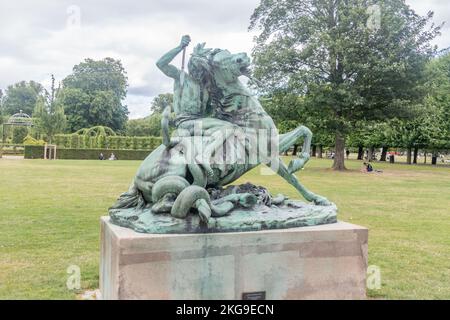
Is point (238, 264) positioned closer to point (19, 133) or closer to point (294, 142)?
point (294, 142)

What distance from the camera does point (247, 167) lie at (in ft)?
16.2

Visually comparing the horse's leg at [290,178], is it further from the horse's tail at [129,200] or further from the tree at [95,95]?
the tree at [95,95]

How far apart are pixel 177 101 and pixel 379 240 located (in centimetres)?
582

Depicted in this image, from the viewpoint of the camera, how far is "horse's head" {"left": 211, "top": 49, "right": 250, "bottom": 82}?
4.80 meters

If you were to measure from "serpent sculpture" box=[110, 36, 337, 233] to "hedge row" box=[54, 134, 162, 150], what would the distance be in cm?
4240

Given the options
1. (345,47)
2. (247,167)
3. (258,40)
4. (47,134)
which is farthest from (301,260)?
(47,134)

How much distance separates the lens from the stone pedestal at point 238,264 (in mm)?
3881

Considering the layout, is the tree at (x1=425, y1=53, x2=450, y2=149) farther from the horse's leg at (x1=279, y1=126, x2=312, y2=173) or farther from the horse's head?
the horse's head

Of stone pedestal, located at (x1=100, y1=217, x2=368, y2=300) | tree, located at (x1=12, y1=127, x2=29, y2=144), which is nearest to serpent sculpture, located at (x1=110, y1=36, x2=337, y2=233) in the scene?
stone pedestal, located at (x1=100, y1=217, x2=368, y2=300)

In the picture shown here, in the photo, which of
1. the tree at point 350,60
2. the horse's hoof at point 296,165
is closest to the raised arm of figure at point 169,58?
the horse's hoof at point 296,165

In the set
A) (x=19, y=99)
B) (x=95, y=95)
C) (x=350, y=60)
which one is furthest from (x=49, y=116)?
(x=19, y=99)

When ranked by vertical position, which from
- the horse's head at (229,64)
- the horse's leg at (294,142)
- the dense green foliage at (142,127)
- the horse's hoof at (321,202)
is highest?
the dense green foliage at (142,127)

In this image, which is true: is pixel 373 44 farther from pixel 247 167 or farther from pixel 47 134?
pixel 47 134

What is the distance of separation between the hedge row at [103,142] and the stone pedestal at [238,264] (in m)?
43.2
